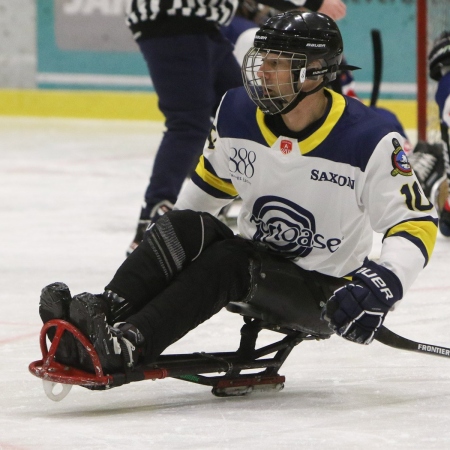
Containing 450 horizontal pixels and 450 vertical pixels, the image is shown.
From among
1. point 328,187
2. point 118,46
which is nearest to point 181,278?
point 328,187

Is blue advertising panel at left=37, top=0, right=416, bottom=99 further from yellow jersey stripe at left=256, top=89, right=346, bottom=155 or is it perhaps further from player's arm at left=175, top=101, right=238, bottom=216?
yellow jersey stripe at left=256, top=89, right=346, bottom=155

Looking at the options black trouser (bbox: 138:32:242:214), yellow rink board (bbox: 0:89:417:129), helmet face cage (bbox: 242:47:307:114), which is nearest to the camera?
helmet face cage (bbox: 242:47:307:114)

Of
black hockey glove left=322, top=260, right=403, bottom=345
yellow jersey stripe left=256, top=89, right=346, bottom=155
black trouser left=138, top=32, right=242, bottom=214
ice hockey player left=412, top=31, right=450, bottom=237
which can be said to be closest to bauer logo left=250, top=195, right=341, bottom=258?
yellow jersey stripe left=256, top=89, right=346, bottom=155

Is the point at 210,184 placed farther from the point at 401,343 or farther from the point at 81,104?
the point at 81,104

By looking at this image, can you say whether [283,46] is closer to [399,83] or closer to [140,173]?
[140,173]

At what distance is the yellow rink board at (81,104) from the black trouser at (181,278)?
19.5 ft

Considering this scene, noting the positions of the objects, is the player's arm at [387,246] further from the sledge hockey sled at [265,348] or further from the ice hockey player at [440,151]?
the ice hockey player at [440,151]

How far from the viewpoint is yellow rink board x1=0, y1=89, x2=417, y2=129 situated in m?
8.03

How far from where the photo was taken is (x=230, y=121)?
→ 7.31 feet

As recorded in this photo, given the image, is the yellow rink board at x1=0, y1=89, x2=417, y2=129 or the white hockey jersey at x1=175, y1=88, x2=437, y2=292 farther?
the yellow rink board at x1=0, y1=89, x2=417, y2=129

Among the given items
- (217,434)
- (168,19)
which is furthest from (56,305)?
(168,19)

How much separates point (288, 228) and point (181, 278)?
0.83 feet

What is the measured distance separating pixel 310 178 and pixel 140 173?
3672 mm

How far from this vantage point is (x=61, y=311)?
1928mm
